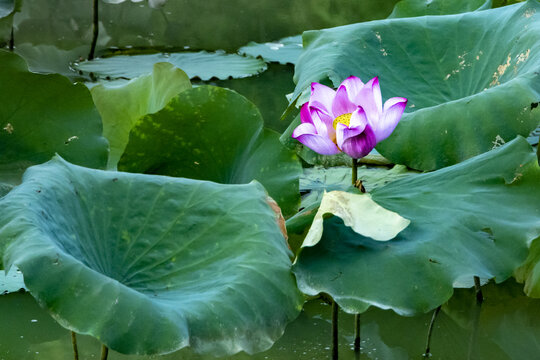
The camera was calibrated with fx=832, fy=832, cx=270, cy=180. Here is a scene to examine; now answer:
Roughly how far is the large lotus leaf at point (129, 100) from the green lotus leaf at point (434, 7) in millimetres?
790

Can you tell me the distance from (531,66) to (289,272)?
702 mm

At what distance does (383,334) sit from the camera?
1678mm

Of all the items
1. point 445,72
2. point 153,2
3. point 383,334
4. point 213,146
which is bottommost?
point 153,2

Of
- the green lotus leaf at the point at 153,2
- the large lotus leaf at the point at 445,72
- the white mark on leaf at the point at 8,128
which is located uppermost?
the large lotus leaf at the point at 445,72

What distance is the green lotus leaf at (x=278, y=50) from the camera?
3.52 metres

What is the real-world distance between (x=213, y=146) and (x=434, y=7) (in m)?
0.99

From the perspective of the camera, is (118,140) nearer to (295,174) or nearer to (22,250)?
(295,174)

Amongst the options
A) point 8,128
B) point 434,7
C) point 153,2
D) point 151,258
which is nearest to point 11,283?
point 8,128

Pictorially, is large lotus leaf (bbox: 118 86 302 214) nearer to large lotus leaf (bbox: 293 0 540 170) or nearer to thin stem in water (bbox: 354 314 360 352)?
large lotus leaf (bbox: 293 0 540 170)

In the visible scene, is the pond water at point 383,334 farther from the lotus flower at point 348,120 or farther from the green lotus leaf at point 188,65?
the green lotus leaf at point 188,65

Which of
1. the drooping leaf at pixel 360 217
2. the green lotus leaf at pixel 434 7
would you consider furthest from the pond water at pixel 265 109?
the green lotus leaf at pixel 434 7

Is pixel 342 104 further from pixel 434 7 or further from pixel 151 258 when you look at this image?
pixel 434 7


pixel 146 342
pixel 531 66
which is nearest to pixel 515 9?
pixel 531 66

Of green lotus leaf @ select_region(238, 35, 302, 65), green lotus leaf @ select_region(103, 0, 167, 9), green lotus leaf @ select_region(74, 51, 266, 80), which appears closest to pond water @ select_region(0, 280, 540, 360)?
→ green lotus leaf @ select_region(74, 51, 266, 80)
